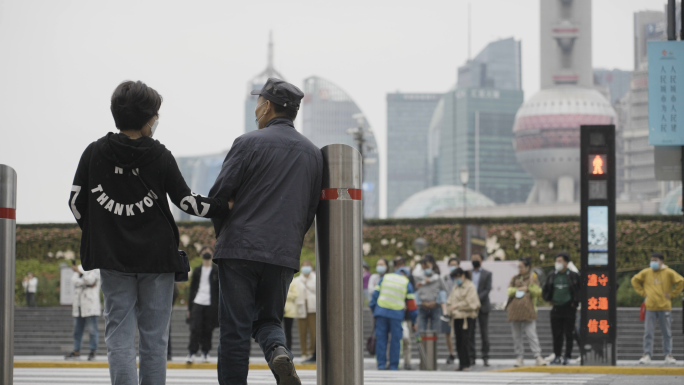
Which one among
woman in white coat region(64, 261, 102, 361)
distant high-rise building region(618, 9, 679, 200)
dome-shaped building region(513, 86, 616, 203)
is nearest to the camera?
woman in white coat region(64, 261, 102, 361)

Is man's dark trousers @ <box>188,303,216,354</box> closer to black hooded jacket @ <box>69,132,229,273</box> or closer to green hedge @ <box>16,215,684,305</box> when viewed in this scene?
black hooded jacket @ <box>69,132,229,273</box>

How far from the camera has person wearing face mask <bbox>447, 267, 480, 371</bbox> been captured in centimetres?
1563

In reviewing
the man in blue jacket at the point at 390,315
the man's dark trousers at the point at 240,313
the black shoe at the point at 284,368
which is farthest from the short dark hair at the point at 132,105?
the man in blue jacket at the point at 390,315

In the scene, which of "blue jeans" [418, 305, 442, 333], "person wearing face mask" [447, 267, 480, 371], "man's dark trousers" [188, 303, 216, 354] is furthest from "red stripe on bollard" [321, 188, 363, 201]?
"blue jeans" [418, 305, 442, 333]

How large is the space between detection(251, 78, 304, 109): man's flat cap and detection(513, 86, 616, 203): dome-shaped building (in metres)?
137

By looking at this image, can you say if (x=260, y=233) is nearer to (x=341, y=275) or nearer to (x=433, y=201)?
(x=341, y=275)

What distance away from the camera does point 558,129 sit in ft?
469

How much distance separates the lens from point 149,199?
5434mm

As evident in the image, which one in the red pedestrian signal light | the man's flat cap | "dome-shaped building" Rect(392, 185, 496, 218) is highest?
"dome-shaped building" Rect(392, 185, 496, 218)

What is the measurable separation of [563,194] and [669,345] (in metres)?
135

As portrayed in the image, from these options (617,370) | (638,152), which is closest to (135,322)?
(617,370)

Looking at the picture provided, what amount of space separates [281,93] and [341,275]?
3.86ft

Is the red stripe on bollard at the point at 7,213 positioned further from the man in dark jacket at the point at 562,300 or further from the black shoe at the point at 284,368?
the man in dark jacket at the point at 562,300

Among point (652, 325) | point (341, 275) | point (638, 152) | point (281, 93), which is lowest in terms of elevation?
point (652, 325)
